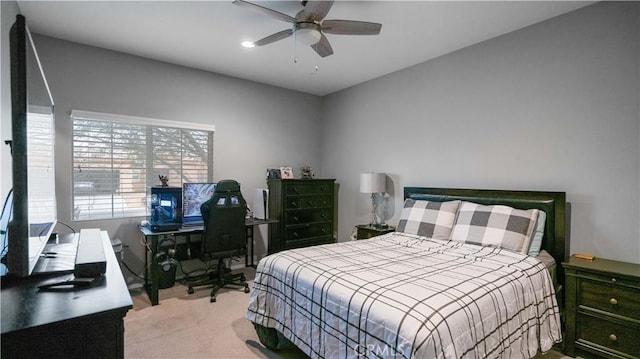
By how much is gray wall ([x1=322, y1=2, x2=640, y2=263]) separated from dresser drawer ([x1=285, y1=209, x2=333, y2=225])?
1.04 meters

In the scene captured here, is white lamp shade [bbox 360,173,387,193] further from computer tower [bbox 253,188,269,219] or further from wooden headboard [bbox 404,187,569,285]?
computer tower [bbox 253,188,269,219]

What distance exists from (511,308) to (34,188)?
245 cm

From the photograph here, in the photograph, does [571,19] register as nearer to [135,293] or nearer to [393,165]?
[393,165]

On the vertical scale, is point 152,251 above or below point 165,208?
below

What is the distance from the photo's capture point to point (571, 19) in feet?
8.14

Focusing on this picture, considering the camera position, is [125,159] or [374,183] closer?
[125,159]

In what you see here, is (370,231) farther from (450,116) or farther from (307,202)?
(450,116)

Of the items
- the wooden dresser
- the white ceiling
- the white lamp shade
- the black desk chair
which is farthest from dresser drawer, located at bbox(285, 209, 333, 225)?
the white ceiling

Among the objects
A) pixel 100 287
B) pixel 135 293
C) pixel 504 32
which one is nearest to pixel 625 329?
pixel 504 32

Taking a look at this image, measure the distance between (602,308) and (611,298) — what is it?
0.09 m

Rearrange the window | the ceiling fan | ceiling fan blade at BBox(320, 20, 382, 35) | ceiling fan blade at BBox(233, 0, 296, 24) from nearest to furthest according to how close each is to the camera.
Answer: ceiling fan blade at BBox(233, 0, 296, 24) < the ceiling fan < ceiling fan blade at BBox(320, 20, 382, 35) < the window

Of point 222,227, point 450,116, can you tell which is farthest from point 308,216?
point 450,116

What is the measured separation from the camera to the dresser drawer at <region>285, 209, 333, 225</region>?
4109 mm

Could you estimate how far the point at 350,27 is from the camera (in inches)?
86.4
